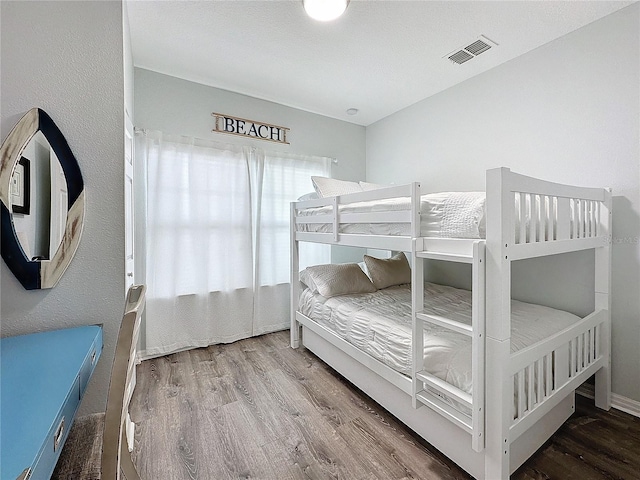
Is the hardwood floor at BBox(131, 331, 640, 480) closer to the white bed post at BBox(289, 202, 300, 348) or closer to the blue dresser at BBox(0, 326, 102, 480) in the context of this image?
the white bed post at BBox(289, 202, 300, 348)

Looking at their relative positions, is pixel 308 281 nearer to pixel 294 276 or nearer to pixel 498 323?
pixel 294 276

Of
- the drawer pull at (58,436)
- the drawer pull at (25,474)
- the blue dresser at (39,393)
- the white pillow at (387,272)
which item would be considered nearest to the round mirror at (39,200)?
the blue dresser at (39,393)

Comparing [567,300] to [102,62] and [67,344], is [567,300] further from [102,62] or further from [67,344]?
[102,62]

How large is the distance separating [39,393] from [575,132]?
10.3 ft

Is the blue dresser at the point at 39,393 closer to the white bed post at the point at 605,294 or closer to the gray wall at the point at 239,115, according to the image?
the gray wall at the point at 239,115

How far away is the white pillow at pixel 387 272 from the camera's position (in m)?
2.86

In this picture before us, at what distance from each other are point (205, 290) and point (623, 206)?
336 centimetres

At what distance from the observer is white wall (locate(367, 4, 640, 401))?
74.1 inches

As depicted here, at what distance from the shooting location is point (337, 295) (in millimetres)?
2627

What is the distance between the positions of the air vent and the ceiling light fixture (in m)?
1.06

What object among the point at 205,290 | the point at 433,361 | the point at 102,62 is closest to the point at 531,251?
the point at 433,361

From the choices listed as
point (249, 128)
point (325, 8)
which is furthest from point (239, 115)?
point (325, 8)

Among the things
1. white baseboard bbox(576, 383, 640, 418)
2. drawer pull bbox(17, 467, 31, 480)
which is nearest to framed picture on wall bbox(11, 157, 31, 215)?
drawer pull bbox(17, 467, 31, 480)

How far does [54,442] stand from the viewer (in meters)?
0.66
